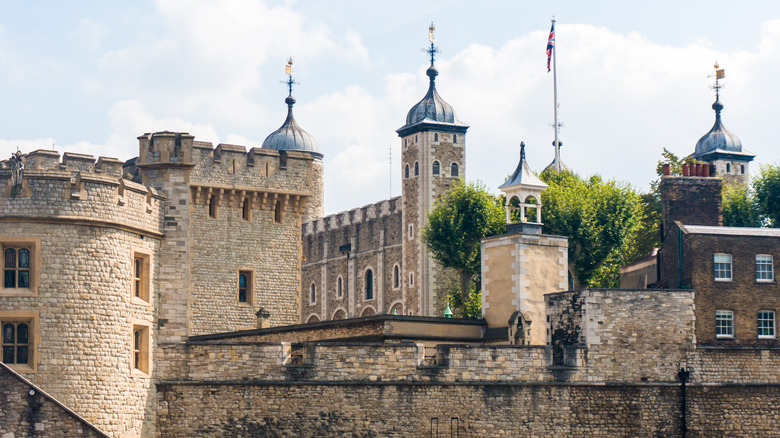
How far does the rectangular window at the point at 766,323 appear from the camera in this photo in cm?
4203

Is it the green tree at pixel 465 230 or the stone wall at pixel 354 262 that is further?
the stone wall at pixel 354 262

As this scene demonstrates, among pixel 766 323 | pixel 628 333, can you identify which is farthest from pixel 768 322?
pixel 628 333

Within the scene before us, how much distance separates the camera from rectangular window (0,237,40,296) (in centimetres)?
3198

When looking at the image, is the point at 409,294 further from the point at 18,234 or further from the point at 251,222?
the point at 18,234

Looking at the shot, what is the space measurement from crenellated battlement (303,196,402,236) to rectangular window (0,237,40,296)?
46.2m

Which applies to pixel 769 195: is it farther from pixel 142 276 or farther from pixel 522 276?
pixel 142 276

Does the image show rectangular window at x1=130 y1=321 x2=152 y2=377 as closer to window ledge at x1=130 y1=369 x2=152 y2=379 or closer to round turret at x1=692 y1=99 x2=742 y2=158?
window ledge at x1=130 y1=369 x2=152 y2=379

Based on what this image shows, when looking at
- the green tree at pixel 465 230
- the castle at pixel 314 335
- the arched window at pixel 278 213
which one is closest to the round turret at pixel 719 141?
the green tree at pixel 465 230

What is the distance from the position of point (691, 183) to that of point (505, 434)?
15431 mm

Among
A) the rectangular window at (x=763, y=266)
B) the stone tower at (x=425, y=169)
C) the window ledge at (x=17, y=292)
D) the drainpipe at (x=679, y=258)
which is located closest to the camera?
the window ledge at (x=17, y=292)

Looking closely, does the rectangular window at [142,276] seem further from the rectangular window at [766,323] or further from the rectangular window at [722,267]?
the rectangular window at [766,323]

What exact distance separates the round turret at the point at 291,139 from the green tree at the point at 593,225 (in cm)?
3319

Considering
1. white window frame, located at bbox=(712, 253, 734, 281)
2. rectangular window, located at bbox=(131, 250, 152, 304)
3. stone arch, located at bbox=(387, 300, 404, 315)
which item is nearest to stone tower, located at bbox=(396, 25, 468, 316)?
stone arch, located at bbox=(387, 300, 404, 315)

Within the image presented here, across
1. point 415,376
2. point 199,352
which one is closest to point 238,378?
point 199,352
